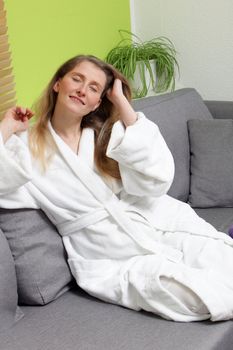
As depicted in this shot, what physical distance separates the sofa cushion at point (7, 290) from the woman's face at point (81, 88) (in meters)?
0.47

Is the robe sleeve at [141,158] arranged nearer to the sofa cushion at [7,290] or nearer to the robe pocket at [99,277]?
the robe pocket at [99,277]

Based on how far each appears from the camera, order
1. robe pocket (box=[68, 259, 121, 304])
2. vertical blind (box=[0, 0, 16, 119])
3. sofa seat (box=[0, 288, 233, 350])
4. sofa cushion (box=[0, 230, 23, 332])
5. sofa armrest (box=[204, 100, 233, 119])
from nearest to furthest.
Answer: sofa seat (box=[0, 288, 233, 350]) < sofa cushion (box=[0, 230, 23, 332]) < robe pocket (box=[68, 259, 121, 304]) < vertical blind (box=[0, 0, 16, 119]) < sofa armrest (box=[204, 100, 233, 119])

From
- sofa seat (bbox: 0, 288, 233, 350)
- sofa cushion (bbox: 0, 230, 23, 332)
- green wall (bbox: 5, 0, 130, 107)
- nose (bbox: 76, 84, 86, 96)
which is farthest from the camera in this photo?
green wall (bbox: 5, 0, 130, 107)

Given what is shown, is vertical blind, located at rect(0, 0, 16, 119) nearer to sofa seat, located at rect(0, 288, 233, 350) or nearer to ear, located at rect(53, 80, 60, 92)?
ear, located at rect(53, 80, 60, 92)

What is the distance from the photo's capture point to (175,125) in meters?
2.54

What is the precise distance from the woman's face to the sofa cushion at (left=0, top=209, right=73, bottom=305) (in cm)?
36

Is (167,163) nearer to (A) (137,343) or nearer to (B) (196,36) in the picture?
(A) (137,343)

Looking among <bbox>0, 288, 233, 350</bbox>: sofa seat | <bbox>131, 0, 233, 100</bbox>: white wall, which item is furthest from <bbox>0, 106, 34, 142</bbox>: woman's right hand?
<bbox>131, 0, 233, 100</bbox>: white wall

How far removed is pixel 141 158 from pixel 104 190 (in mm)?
170

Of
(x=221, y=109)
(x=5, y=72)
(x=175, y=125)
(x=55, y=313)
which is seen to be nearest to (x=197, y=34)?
(x=221, y=109)

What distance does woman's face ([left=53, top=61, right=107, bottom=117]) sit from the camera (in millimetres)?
1847

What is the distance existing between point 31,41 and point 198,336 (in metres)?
1.66

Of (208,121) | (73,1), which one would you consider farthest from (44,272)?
(73,1)

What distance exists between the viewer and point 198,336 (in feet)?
5.00
